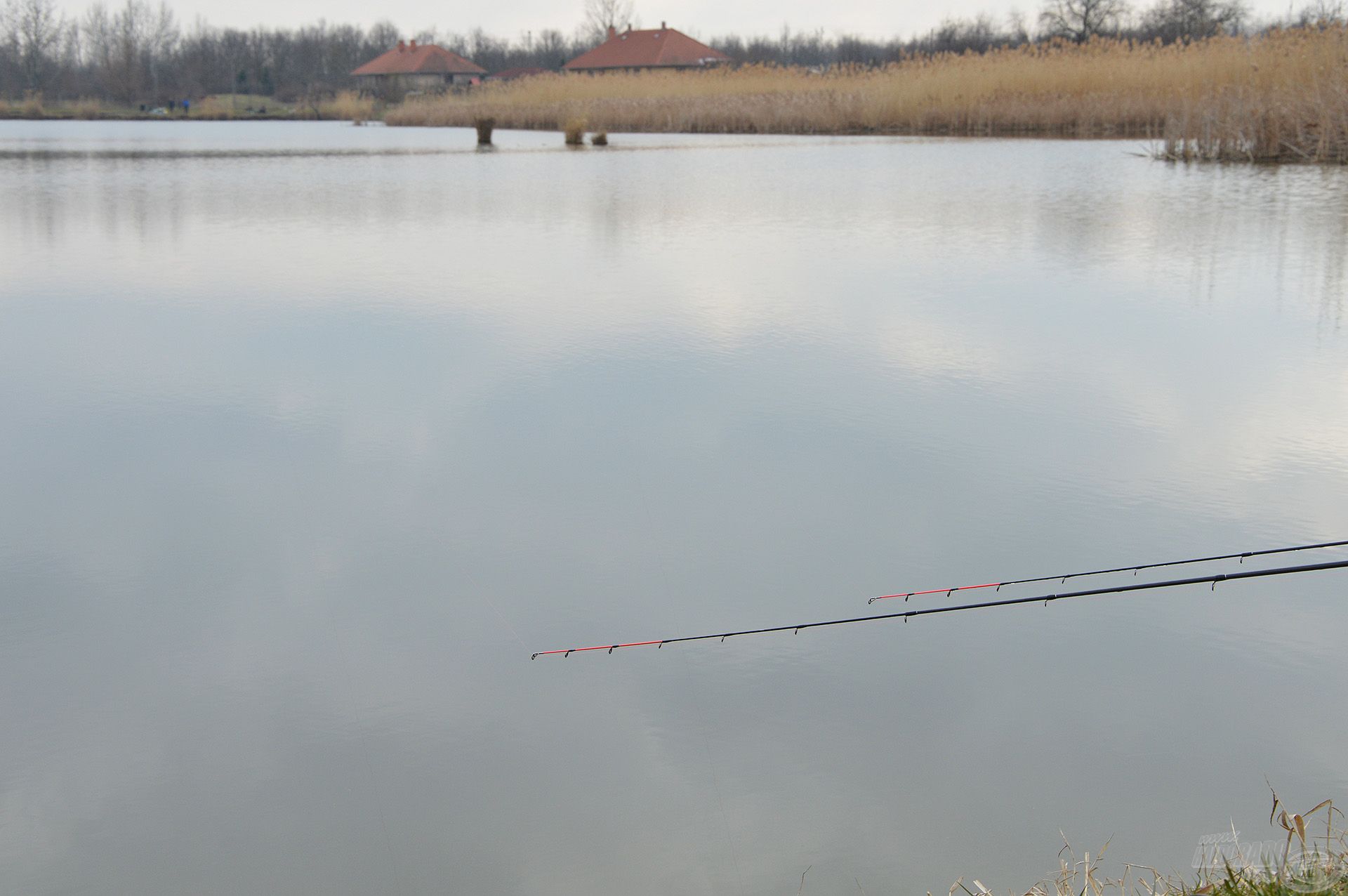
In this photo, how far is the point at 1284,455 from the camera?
282 cm

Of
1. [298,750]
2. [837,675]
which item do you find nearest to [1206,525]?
[837,675]

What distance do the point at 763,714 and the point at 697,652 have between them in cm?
22

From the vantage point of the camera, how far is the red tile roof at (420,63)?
5216 centimetres

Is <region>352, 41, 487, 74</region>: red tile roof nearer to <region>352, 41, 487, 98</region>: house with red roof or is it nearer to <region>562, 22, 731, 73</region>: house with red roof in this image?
<region>352, 41, 487, 98</region>: house with red roof

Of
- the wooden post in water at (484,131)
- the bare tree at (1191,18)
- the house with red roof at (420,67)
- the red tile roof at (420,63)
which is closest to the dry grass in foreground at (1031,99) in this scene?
the wooden post in water at (484,131)

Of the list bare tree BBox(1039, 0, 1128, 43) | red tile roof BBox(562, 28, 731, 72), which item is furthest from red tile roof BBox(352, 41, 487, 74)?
bare tree BBox(1039, 0, 1128, 43)

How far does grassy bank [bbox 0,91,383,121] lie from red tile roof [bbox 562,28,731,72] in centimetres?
1282

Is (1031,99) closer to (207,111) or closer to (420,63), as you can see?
(207,111)

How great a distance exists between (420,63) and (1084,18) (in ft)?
90.6

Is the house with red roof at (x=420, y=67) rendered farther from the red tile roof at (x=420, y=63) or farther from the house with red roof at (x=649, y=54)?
the house with red roof at (x=649, y=54)

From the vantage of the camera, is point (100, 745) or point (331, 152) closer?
point (100, 745)

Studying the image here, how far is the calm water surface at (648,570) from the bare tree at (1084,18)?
40.1m

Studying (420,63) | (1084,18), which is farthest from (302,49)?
(1084,18)

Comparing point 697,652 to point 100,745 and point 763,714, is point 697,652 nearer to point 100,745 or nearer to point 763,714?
point 763,714
